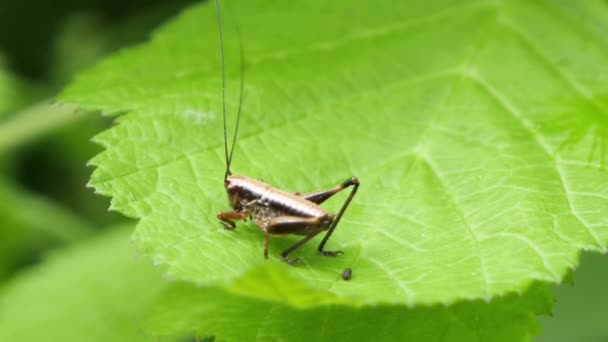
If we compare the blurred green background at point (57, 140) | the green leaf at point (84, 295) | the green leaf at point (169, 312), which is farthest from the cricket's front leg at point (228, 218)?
the green leaf at point (84, 295)

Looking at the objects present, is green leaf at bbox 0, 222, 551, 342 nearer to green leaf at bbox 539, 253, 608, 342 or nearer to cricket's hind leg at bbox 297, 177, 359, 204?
cricket's hind leg at bbox 297, 177, 359, 204

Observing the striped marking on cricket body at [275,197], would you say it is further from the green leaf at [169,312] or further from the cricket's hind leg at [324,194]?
the green leaf at [169,312]

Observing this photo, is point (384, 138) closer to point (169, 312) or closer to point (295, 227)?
point (295, 227)

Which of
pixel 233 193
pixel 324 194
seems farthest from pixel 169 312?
pixel 324 194

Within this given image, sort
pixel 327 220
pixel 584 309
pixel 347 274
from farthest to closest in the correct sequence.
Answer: pixel 584 309 → pixel 327 220 → pixel 347 274

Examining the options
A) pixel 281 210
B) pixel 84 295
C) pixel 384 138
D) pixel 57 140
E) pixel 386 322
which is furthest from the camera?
pixel 57 140

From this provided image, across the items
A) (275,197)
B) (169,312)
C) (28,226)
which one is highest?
(28,226)

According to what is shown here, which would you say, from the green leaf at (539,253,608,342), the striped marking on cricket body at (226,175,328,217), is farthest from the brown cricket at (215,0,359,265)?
the green leaf at (539,253,608,342)
